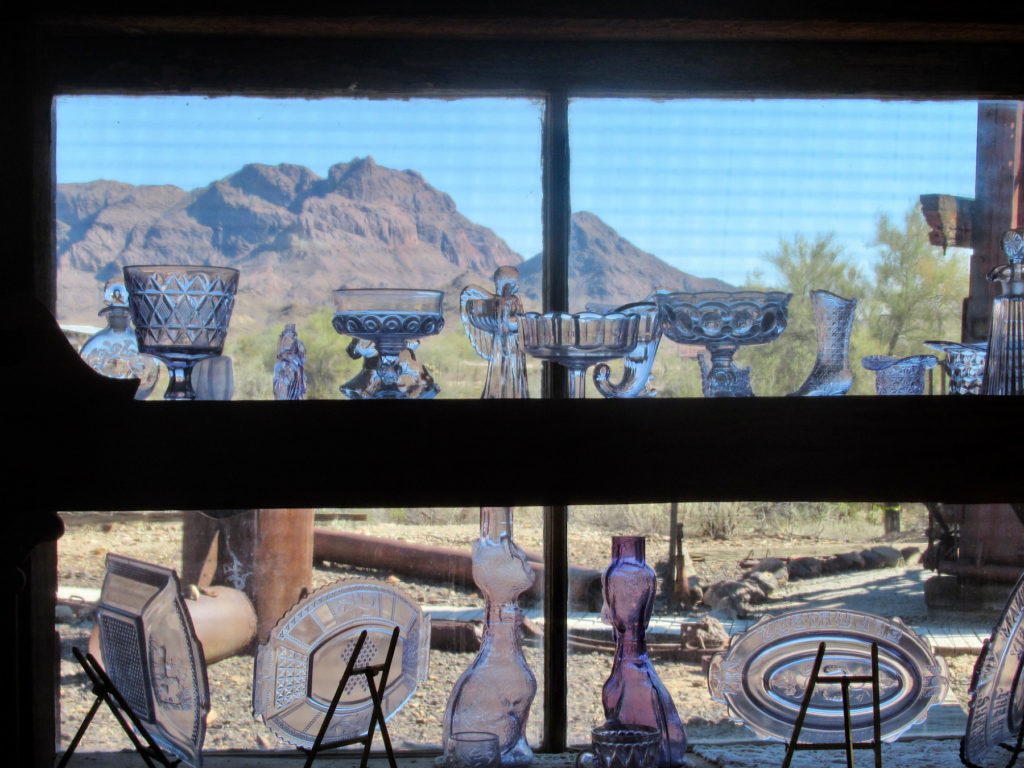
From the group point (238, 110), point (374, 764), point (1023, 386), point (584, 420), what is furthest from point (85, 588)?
point (1023, 386)

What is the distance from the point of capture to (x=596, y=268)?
1152 mm

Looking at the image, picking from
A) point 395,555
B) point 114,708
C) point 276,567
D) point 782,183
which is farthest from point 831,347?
point 114,708

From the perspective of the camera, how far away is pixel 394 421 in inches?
29.5

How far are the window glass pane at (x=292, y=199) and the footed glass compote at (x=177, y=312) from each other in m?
0.27

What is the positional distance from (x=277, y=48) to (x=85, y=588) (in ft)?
2.36

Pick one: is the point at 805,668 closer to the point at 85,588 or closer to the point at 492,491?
the point at 492,491

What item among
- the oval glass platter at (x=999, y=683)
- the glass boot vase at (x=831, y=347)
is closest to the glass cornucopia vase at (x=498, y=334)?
the glass boot vase at (x=831, y=347)

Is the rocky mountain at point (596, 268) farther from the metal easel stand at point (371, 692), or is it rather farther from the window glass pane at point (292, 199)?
the metal easel stand at point (371, 692)

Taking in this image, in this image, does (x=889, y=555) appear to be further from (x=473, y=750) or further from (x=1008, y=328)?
(x=473, y=750)

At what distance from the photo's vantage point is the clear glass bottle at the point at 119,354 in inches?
39.1

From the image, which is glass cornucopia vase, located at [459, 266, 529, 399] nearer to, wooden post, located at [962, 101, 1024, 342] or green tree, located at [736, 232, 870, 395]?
green tree, located at [736, 232, 870, 395]

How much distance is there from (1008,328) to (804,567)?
1.40 ft

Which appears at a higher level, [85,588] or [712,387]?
[712,387]

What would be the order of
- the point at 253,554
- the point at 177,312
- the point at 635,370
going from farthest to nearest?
the point at 253,554
the point at 635,370
the point at 177,312
